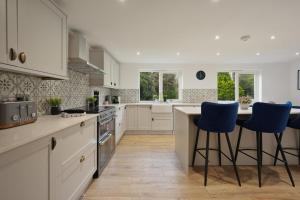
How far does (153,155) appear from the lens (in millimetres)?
3396

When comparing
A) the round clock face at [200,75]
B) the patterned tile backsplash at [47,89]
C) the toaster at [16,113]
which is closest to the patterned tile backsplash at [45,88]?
the patterned tile backsplash at [47,89]

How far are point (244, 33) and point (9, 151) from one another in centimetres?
340

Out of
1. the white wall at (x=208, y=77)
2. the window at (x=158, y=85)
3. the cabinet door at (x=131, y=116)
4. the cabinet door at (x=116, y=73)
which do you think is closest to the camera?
the cabinet door at (x=116, y=73)

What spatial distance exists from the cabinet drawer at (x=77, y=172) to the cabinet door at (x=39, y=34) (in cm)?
88

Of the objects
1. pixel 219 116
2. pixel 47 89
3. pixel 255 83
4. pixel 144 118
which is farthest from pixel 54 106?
pixel 255 83

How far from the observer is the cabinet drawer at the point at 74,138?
1494mm

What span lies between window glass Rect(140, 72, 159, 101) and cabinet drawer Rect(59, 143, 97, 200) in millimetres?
3850

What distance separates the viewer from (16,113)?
1.42m

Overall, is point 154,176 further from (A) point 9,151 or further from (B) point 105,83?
(B) point 105,83

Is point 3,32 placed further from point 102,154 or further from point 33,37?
point 102,154

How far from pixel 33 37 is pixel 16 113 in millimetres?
665

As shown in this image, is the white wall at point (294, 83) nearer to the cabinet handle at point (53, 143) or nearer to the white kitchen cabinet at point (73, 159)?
the white kitchen cabinet at point (73, 159)

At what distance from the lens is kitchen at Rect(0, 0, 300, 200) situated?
1.32 meters

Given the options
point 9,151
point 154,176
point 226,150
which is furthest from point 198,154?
point 9,151
